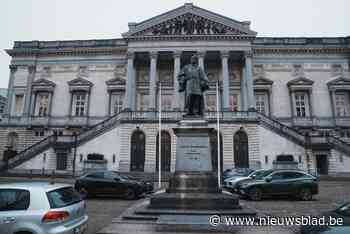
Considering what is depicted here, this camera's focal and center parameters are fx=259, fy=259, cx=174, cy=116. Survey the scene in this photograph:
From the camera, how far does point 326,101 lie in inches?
1389

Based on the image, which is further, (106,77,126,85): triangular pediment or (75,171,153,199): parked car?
(106,77,126,85): triangular pediment

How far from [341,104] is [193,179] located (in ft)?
111

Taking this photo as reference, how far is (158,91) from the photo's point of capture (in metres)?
35.6

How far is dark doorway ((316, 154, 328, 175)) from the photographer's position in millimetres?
28031

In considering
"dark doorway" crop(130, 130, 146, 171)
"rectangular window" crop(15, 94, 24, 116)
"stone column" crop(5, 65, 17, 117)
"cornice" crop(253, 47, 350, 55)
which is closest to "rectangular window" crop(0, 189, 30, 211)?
"dark doorway" crop(130, 130, 146, 171)

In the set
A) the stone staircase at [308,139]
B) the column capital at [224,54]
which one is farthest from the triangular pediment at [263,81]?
the stone staircase at [308,139]

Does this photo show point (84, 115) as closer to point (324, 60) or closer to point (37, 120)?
point (37, 120)

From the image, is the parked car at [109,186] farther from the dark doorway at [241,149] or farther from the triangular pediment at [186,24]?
the triangular pediment at [186,24]

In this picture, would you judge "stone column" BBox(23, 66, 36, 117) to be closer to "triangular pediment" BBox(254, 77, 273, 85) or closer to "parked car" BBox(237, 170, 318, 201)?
"triangular pediment" BBox(254, 77, 273, 85)

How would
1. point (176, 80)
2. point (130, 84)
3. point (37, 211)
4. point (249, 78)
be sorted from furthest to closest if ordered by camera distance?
point (130, 84), point (249, 78), point (176, 80), point (37, 211)

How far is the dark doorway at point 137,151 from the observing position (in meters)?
28.7

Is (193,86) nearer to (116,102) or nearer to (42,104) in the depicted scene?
(116,102)

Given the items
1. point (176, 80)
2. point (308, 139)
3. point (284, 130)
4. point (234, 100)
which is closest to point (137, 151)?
point (176, 80)

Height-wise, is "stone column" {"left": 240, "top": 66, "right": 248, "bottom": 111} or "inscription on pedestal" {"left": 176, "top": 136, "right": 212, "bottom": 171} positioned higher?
"stone column" {"left": 240, "top": 66, "right": 248, "bottom": 111}
